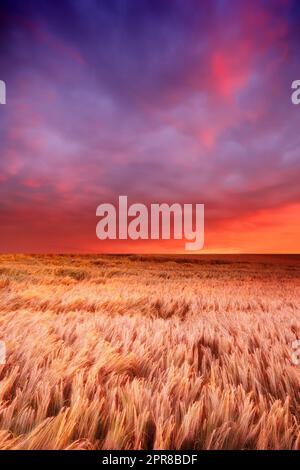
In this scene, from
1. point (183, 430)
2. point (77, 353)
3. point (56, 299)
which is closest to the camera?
point (183, 430)

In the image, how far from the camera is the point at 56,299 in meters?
5.33

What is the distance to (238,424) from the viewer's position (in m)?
1.53

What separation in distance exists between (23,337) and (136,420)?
1.78 meters

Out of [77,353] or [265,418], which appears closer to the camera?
[265,418]

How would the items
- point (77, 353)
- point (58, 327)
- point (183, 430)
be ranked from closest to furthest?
point (183, 430), point (77, 353), point (58, 327)

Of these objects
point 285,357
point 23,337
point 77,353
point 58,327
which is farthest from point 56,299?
point 285,357

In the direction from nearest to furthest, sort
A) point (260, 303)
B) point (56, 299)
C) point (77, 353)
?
point (77, 353) → point (56, 299) → point (260, 303)
